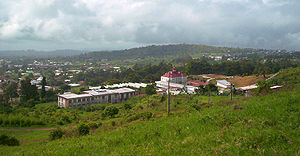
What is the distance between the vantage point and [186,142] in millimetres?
6949

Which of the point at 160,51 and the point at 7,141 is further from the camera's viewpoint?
the point at 160,51

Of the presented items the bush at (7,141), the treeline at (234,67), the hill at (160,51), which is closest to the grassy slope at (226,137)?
the bush at (7,141)

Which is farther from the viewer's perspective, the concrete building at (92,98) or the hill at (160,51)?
the hill at (160,51)

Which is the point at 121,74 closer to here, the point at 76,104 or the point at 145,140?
the point at 76,104

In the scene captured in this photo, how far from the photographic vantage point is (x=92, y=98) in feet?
133

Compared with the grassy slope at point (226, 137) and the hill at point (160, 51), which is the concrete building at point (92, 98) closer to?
the grassy slope at point (226, 137)

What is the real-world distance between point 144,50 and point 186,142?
179 m

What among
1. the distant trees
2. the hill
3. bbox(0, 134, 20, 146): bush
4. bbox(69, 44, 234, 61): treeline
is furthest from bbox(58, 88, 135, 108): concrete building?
bbox(69, 44, 234, 61): treeline

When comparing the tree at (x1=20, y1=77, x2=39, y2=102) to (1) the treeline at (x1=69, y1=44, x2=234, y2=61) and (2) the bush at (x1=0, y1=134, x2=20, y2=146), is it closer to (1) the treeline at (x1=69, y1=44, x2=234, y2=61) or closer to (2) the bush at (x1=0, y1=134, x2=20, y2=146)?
(2) the bush at (x1=0, y1=134, x2=20, y2=146)

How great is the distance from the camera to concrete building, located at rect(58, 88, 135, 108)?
37812 millimetres

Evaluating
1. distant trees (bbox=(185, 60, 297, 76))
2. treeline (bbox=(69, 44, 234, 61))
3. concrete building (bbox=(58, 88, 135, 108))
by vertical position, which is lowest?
concrete building (bbox=(58, 88, 135, 108))

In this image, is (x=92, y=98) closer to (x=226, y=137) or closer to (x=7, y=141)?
(x=7, y=141)

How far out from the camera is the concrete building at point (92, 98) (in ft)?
124

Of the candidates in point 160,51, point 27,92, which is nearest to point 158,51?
point 160,51
